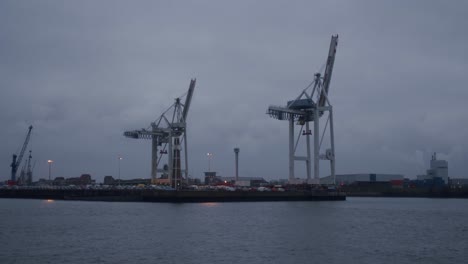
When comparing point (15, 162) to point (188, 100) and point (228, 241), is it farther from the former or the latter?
point (228, 241)

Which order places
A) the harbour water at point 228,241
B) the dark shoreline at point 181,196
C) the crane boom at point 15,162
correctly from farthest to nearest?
the crane boom at point 15,162 → the dark shoreline at point 181,196 → the harbour water at point 228,241

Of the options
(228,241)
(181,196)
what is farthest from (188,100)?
(228,241)

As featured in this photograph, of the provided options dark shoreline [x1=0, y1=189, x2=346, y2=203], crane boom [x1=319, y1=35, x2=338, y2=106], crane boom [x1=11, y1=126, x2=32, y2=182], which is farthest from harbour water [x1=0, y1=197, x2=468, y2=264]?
crane boom [x1=11, y1=126, x2=32, y2=182]

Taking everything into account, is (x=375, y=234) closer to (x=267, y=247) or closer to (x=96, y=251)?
(x=267, y=247)

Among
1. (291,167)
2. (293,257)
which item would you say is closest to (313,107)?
(291,167)

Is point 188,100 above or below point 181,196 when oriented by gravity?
above

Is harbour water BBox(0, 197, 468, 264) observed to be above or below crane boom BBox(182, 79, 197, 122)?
below

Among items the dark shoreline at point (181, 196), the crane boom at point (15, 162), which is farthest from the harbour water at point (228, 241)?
the crane boom at point (15, 162)

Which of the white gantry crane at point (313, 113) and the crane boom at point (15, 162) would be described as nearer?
the white gantry crane at point (313, 113)

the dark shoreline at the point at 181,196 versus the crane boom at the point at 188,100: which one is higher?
the crane boom at the point at 188,100

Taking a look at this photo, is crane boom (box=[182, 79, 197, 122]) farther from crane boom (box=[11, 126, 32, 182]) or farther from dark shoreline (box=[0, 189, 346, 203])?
crane boom (box=[11, 126, 32, 182])

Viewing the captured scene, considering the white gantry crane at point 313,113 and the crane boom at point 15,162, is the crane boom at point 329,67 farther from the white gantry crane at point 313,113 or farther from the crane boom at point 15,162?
the crane boom at point 15,162

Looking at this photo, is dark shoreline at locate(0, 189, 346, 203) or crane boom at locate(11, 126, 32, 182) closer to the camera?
dark shoreline at locate(0, 189, 346, 203)

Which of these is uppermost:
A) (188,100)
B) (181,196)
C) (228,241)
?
(188,100)
